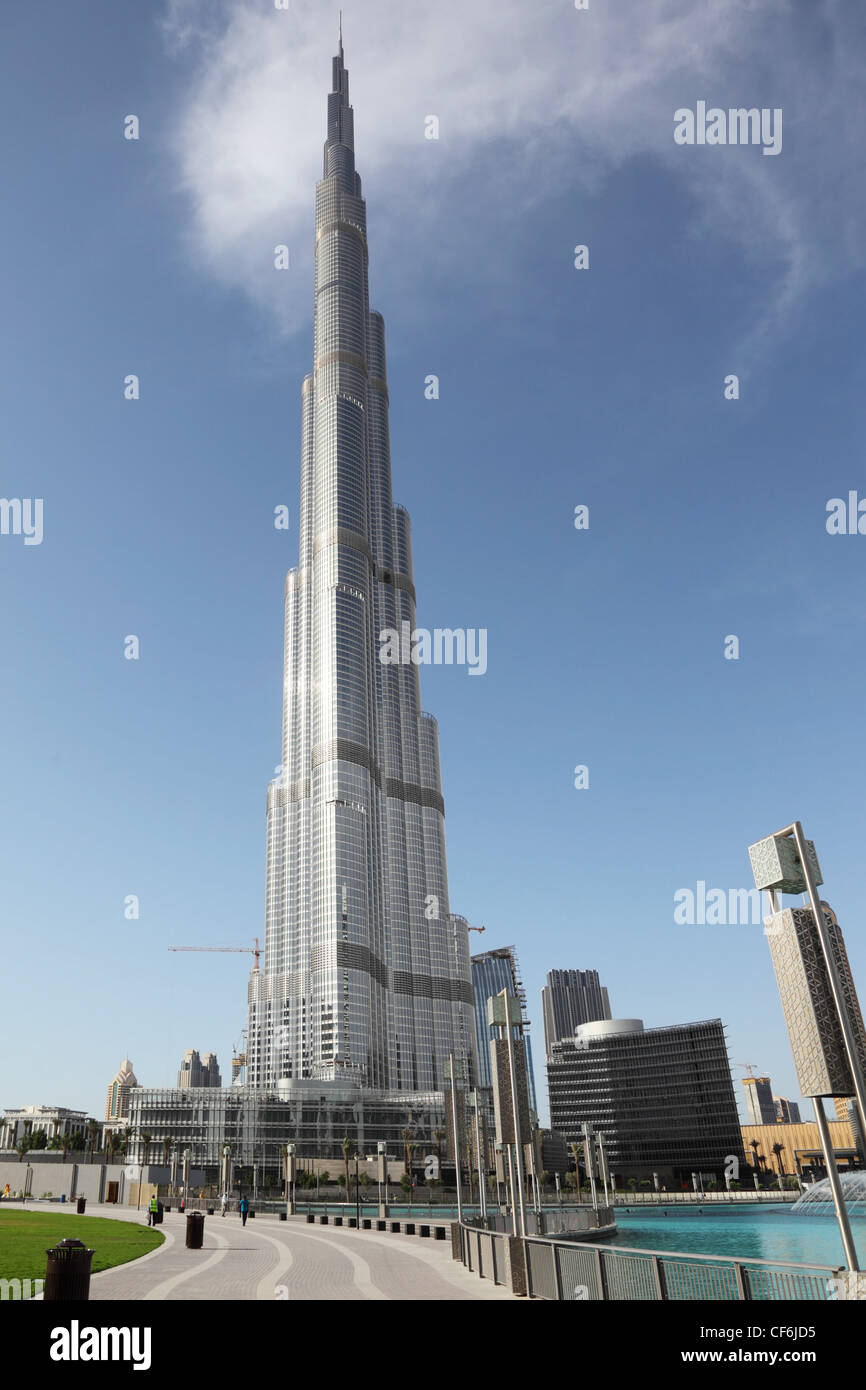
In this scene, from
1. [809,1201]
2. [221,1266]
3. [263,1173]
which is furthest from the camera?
[263,1173]

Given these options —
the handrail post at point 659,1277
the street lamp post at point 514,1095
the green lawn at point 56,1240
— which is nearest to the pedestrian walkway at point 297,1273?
the green lawn at point 56,1240

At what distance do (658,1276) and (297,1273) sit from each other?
49.0ft

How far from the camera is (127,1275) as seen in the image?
24250mm

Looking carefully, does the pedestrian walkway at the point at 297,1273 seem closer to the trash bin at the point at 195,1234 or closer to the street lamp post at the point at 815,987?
the trash bin at the point at 195,1234

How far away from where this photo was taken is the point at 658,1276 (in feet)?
47.0

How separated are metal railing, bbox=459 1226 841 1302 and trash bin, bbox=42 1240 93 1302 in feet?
28.2

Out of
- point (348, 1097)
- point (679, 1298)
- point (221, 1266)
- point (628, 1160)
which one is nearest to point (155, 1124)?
point (348, 1097)

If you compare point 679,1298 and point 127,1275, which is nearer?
point 679,1298

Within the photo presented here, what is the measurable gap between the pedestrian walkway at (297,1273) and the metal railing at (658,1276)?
1011 mm

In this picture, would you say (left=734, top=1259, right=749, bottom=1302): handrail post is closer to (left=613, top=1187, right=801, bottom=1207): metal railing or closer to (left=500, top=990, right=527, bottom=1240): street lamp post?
(left=500, top=990, right=527, bottom=1240): street lamp post

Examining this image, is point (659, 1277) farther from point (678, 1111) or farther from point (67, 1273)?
point (678, 1111)

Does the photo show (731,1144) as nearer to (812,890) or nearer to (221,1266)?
(221,1266)

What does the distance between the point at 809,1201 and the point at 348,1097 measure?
9589cm

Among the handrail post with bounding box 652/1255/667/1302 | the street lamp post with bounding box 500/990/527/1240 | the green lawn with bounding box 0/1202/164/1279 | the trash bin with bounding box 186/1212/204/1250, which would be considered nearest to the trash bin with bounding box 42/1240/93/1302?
the green lawn with bounding box 0/1202/164/1279
